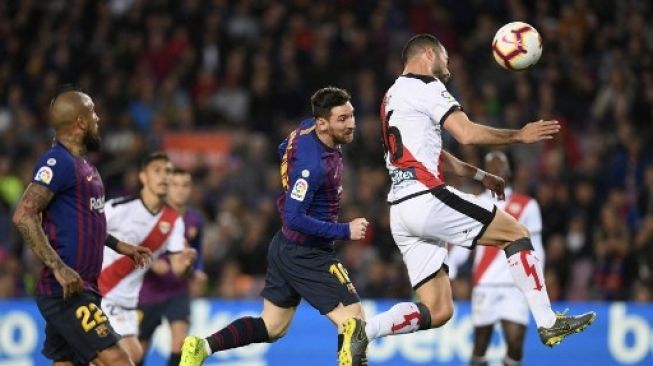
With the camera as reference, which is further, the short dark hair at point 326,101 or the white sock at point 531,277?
the short dark hair at point 326,101

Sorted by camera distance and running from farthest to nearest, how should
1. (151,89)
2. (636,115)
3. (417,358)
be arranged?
1. (151,89)
2. (636,115)
3. (417,358)

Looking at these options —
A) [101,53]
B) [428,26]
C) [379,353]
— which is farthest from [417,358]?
[101,53]

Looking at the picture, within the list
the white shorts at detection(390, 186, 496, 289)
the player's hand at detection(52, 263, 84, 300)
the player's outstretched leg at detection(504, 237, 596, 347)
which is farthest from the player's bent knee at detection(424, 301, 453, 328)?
the player's hand at detection(52, 263, 84, 300)

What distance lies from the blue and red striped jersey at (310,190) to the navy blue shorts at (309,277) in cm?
8

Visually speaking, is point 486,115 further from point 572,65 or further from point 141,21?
point 141,21

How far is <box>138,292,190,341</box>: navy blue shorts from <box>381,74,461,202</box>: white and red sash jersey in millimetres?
3210

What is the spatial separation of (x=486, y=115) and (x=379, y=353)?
4.29 m

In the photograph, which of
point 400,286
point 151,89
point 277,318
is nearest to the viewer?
point 277,318

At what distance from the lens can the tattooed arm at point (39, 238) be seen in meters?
7.91

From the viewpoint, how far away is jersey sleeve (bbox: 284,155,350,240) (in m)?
8.95

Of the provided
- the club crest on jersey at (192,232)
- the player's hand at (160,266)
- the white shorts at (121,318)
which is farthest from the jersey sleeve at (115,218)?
the club crest on jersey at (192,232)

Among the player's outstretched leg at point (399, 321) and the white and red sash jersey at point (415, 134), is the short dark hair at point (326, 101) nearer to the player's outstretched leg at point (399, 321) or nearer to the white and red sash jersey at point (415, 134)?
the white and red sash jersey at point (415, 134)

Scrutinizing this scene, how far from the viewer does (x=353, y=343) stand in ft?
28.9

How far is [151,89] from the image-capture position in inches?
739
